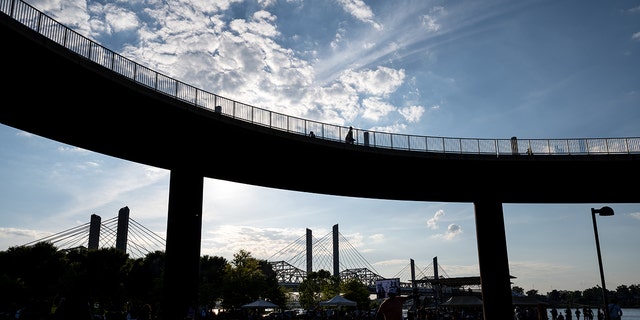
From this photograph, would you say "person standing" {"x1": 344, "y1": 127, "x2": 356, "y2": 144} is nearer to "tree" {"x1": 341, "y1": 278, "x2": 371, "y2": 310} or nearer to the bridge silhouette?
the bridge silhouette

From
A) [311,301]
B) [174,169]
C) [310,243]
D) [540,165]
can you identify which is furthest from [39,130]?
[310,243]

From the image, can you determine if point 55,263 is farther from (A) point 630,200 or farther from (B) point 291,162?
(A) point 630,200

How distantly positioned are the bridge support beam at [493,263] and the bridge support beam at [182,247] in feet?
72.7

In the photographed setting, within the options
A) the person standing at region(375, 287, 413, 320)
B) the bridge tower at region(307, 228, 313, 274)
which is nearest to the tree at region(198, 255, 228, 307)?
the person standing at region(375, 287, 413, 320)

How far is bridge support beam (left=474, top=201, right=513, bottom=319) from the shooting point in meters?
36.8

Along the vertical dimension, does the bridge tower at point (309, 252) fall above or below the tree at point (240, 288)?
above

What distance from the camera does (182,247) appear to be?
95.9 feet

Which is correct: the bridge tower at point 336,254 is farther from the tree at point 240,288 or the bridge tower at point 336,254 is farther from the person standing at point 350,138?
the person standing at point 350,138

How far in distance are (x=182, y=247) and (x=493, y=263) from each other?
23847 mm

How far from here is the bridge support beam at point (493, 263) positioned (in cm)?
3678

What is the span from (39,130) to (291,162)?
1546 cm

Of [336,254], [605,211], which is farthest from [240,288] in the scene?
[336,254]

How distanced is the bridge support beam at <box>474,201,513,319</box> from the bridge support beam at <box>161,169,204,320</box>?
2217 cm

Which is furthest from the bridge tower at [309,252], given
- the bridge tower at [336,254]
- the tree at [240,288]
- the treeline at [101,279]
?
the tree at [240,288]
